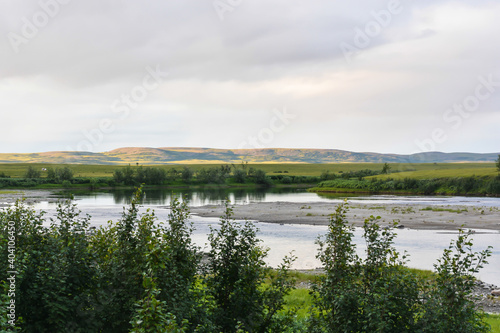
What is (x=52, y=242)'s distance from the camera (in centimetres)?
893

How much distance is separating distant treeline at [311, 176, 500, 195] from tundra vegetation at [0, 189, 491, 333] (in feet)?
360

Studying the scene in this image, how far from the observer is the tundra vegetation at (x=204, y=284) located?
7.93m

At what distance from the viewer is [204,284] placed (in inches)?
388

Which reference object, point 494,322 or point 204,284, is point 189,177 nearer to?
point 494,322

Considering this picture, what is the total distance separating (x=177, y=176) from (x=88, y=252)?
154 m

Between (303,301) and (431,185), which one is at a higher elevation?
(431,185)

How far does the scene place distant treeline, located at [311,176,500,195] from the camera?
10762 centimetres

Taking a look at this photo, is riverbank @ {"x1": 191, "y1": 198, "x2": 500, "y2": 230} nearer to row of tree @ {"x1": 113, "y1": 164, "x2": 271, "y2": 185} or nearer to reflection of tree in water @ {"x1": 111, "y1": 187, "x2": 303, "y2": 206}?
reflection of tree in water @ {"x1": 111, "y1": 187, "x2": 303, "y2": 206}

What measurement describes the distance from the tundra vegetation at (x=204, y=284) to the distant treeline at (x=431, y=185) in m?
110

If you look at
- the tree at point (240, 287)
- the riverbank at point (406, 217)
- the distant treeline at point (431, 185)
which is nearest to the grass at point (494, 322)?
the tree at point (240, 287)

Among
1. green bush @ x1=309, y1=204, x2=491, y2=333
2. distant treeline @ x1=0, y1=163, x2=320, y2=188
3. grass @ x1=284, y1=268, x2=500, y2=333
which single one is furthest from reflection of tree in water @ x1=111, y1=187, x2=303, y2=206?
green bush @ x1=309, y1=204, x2=491, y2=333

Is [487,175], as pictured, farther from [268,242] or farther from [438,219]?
[268,242]

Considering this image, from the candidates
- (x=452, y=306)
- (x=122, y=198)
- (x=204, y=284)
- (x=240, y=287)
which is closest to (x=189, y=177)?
(x=122, y=198)

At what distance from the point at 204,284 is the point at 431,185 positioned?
119 meters
